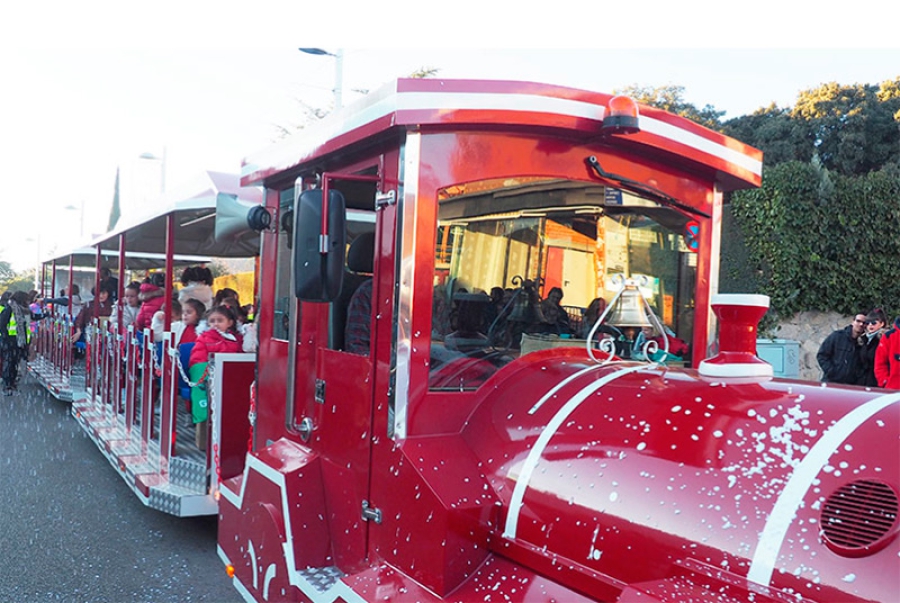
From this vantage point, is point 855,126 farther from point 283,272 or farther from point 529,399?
point 529,399

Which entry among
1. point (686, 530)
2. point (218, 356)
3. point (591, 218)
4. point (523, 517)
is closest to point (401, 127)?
point (591, 218)

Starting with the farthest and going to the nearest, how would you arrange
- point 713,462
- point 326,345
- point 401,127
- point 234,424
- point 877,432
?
1. point 234,424
2. point 326,345
3. point 401,127
4. point 713,462
5. point 877,432

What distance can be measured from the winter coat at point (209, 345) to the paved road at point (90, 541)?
123cm

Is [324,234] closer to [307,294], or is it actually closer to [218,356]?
[307,294]

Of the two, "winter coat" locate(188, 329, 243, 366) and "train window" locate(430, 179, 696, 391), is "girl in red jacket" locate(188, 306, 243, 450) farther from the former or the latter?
"train window" locate(430, 179, 696, 391)

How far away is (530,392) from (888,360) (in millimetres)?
6336

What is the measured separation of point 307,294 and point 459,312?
500 mm

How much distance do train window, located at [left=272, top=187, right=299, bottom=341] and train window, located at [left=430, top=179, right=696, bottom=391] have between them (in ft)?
3.58

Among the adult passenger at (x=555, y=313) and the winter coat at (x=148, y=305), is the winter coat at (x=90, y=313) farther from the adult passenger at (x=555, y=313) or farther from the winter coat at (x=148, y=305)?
the adult passenger at (x=555, y=313)

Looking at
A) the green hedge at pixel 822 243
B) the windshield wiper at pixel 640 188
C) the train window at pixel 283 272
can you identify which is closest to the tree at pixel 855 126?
the green hedge at pixel 822 243

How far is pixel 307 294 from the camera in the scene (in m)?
2.39

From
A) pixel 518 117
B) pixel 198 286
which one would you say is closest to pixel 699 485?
pixel 518 117

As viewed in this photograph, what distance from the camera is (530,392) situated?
2299 mm

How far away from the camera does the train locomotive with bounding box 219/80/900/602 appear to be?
1564 mm
